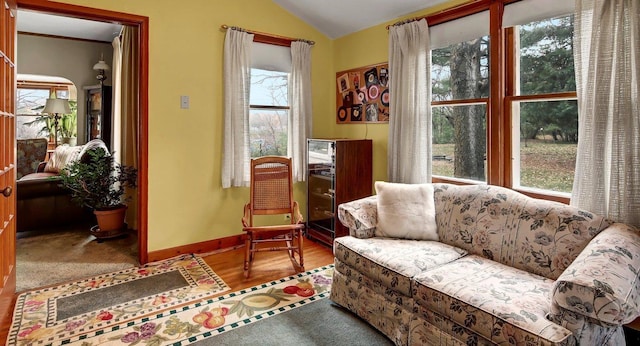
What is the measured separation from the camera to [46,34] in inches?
202

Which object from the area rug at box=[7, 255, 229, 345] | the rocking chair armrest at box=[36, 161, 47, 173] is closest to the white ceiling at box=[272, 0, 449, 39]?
the area rug at box=[7, 255, 229, 345]

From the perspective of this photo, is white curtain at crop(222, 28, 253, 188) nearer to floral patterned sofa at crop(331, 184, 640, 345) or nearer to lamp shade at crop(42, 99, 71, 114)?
floral patterned sofa at crop(331, 184, 640, 345)

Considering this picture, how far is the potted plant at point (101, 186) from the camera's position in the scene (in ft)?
12.9

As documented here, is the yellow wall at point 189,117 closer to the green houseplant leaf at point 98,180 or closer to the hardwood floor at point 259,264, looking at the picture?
the hardwood floor at point 259,264

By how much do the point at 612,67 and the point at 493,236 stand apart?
1170 mm

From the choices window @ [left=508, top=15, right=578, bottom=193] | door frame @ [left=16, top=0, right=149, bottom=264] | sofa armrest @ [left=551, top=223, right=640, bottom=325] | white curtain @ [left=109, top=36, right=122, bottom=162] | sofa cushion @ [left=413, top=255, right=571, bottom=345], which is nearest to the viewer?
sofa armrest @ [left=551, top=223, right=640, bottom=325]

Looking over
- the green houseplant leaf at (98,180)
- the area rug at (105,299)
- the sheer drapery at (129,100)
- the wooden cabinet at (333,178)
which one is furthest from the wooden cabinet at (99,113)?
the wooden cabinet at (333,178)

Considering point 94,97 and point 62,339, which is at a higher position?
point 94,97

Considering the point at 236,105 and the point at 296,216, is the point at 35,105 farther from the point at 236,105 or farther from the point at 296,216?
the point at 296,216

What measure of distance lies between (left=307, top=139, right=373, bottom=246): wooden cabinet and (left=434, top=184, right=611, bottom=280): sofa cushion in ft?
3.69

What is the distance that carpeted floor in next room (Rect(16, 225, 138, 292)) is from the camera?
3020 mm

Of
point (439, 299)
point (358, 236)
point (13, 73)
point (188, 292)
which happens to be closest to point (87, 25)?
point (13, 73)

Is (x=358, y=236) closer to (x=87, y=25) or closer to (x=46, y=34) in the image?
(x=87, y=25)

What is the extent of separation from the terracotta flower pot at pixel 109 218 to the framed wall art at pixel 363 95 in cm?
271
